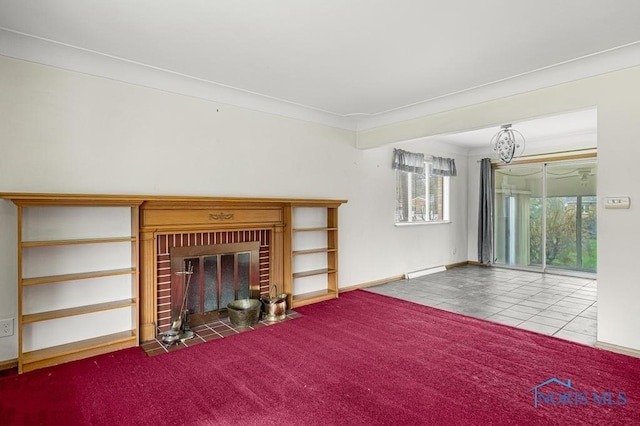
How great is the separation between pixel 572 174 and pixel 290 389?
6.64 m

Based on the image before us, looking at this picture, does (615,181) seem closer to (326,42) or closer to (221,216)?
(326,42)

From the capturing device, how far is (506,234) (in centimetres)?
733

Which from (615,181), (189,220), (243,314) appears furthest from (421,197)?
(189,220)

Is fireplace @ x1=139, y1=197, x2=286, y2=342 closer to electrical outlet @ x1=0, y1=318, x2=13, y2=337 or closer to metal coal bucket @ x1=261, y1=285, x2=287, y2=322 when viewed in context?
metal coal bucket @ x1=261, y1=285, x2=287, y2=322

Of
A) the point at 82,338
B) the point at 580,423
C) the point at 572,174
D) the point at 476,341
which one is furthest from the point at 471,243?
the point at 82,338

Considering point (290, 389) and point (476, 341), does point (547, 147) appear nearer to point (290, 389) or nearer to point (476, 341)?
point (476, 341)

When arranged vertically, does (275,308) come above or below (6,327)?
below

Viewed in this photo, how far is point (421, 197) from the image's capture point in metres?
6.68

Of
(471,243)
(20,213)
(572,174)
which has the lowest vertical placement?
(471,243)

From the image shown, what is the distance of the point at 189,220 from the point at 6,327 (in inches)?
63.1

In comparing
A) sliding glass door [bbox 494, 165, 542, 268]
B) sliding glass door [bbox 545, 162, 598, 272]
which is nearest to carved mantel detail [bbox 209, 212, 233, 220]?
sliding glass door [bbox 494, 165, 542, 268]

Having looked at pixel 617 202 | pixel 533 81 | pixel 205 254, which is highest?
pixel 533 81

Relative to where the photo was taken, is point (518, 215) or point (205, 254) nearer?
point (205, 254)
